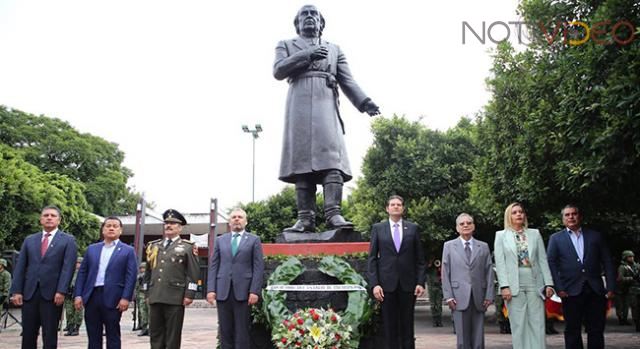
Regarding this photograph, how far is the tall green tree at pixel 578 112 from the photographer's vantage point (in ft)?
18.5

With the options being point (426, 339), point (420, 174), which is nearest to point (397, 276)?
point (426, 339)

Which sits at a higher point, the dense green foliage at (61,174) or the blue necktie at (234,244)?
the dense green foliage at (61,174)

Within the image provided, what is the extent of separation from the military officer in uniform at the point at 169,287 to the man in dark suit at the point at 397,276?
2.01m

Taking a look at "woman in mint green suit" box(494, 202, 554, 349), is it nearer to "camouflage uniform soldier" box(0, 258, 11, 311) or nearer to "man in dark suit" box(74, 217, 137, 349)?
"man in dark suit" box(74, 217, 137, 349)

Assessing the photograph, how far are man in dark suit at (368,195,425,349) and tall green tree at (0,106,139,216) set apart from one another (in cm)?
3139

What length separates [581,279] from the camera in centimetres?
606

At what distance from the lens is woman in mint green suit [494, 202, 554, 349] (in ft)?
19.2

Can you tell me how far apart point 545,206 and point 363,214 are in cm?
1120

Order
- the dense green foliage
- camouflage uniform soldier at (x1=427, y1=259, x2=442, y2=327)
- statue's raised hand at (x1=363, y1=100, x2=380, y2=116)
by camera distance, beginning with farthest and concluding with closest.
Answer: the dense green foliage → camouflage uniform soldier at (x1=427, y1=259, x2=442, y2=327) → statue's raised hand at (x1=363, y1=100, x2=380, y2=116)

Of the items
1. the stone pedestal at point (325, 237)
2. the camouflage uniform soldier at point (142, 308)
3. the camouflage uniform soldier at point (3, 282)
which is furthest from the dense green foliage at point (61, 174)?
the stone pedestal at point (325, 237)

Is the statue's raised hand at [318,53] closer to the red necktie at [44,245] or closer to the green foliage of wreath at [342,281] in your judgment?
the green foliage of wreath at [342,281]

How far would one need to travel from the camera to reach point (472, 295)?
19.4ft

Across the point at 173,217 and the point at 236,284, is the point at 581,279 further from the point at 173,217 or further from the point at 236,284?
the point at 173,217

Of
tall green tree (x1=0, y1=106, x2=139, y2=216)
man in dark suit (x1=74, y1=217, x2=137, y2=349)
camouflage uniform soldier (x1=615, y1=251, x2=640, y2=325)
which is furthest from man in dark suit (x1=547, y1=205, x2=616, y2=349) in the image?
tall green tree (x1=0, y1=106, x2=139, y2=216)
